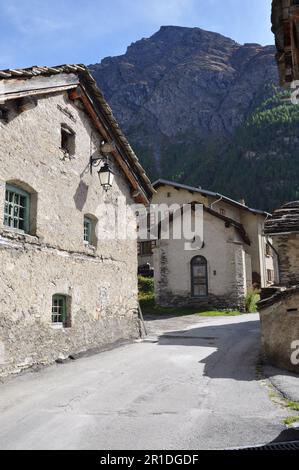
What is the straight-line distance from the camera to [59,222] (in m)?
9.78

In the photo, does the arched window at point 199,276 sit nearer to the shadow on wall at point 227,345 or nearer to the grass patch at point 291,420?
the shadow on wall at point 227,345

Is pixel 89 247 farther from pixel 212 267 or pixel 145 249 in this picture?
pixel 145 249

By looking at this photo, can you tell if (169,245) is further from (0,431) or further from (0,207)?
(0,431)

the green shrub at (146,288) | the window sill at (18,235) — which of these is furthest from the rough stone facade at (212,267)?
the window sill at (18,235)

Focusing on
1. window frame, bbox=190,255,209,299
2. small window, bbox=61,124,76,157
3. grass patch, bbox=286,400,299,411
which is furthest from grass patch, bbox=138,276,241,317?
grass patch, bbox=286,400,299,411

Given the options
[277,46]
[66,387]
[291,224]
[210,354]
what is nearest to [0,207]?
[66,387]

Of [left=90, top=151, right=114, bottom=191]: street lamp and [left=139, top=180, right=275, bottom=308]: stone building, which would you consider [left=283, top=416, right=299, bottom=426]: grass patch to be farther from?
[left=139, top=180, right=275, bottom=308]: stone building

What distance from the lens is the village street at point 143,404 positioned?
4793 millimetres

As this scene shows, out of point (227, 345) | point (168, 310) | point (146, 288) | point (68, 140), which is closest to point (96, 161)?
point (68, 140)

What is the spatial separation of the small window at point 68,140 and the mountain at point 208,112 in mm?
56157

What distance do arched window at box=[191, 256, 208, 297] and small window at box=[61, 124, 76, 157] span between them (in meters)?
14.7

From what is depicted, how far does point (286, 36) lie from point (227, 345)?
852 cm
